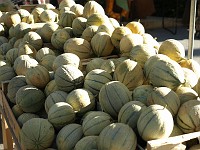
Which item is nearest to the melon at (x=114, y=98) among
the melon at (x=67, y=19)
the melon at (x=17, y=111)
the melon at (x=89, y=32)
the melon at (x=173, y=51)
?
the melon at (x=173, y=51)

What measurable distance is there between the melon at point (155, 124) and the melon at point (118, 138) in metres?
0.08

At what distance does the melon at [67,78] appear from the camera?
2.47 metres

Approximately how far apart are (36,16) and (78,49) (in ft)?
4.92

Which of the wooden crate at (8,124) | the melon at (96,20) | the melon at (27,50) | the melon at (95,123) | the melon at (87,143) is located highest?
the melon at (96,20)

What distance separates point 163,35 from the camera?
8.96 m

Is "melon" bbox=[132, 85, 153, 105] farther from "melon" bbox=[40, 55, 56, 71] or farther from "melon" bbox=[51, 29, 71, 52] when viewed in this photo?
"melon" bbox=[51, 29, 71, 52]

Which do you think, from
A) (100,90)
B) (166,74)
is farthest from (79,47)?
(166,74)

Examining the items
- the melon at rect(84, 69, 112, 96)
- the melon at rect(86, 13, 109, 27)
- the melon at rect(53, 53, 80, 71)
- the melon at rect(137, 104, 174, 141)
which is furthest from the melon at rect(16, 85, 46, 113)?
the melon at rect(86, 13, 109, 27)

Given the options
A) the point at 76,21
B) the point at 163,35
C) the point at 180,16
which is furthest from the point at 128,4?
the point at 76,21

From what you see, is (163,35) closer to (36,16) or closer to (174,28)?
(174,28)

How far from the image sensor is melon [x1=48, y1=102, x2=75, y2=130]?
2217mm

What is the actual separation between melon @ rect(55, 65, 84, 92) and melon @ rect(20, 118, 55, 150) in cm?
37

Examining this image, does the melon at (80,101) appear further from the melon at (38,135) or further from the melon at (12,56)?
the melon at (12,56)

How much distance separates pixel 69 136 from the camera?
209 centimetres
